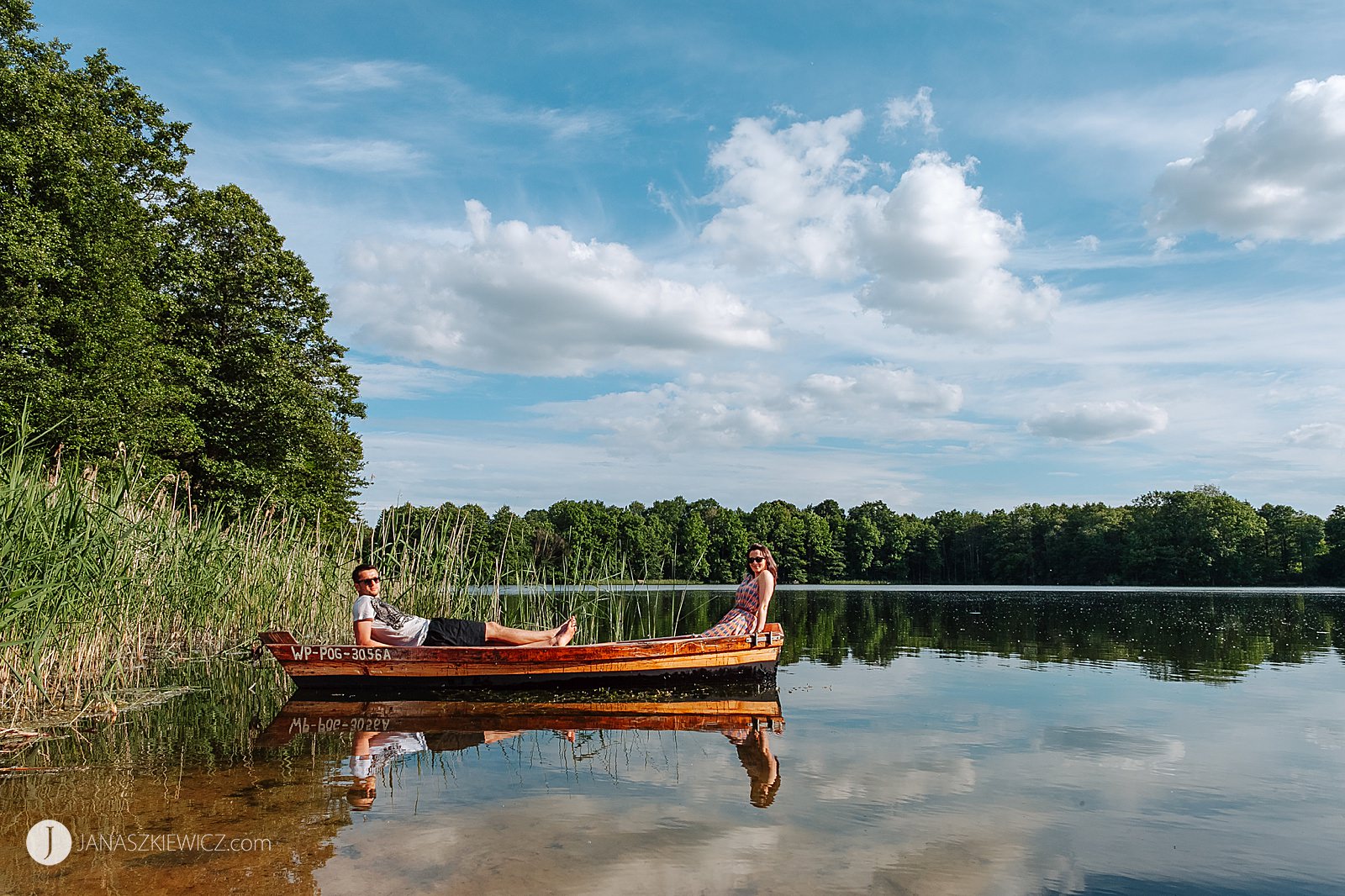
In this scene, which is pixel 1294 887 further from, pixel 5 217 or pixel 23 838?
pixel 5 217

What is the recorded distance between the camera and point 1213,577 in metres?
75.7

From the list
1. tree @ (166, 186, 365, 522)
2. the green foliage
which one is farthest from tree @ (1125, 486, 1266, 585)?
the green foliage

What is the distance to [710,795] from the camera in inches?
230

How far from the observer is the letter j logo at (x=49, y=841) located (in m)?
4.43

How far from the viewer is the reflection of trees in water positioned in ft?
49.6

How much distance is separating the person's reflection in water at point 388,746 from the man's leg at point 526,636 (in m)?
2.37

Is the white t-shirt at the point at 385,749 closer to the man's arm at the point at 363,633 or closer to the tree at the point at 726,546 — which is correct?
the man's arm at the point at 363,633

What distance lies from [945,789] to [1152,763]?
2134mm

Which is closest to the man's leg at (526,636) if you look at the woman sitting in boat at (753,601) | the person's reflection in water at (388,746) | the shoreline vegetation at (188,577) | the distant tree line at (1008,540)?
the woman sitting in boat at (753,601)

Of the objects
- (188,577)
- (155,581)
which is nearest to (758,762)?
(155,581)

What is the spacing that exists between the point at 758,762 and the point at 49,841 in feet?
14.6

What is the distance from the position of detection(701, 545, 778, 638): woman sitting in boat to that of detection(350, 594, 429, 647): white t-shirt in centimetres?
323

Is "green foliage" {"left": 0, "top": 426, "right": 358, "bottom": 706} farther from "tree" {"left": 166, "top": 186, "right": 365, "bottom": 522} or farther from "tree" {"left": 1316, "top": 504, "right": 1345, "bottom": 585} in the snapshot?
"tree" {"left": 1316, "top": 504, "right": 1345, "bottom": 585}

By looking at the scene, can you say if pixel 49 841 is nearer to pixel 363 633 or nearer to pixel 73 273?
pixel 363 633
